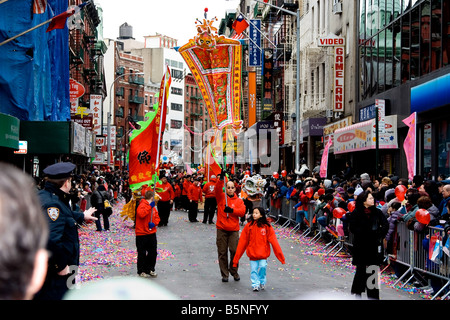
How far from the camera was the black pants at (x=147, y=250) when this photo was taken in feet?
38.0

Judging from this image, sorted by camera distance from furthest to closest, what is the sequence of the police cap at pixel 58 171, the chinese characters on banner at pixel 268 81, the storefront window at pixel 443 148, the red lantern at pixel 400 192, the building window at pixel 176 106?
the building window at pixel 176 106
the chinese characters on banner at pixel 268 81
the storefront window at pixel 443 148
the red lantern at pixel 400 192
the police cap at pixel 58 171

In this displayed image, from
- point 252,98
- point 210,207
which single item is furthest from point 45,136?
point 252,98

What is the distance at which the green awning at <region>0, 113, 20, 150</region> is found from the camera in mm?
16422

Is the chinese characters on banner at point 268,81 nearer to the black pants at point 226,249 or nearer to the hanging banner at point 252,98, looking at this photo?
the hanging banner at point 252,98

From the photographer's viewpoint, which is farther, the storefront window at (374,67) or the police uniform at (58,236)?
the storefront window at (374,67)

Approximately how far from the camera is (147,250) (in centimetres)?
1168

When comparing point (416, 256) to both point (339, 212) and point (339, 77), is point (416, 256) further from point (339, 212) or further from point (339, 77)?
point (339, 77)

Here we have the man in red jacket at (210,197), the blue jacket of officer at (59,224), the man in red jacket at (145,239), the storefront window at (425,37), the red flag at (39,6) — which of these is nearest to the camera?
the blue jacket of officer at (59,224)

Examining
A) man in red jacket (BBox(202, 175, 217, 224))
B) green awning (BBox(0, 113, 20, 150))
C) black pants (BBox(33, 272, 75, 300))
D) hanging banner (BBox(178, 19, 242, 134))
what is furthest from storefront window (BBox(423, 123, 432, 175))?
black pants (BBox(33, 272, 75, 300))

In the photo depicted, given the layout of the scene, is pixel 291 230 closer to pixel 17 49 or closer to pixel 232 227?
pixel 232 227

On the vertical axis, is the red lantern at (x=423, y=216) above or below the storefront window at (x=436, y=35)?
below

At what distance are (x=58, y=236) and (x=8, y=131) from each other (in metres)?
12.4

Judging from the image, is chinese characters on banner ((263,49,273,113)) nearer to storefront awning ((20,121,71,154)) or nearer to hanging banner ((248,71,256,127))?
hanging banner ((248,71,256,127))

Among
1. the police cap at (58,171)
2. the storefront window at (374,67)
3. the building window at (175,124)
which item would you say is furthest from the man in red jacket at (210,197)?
the building window at (175,124)
